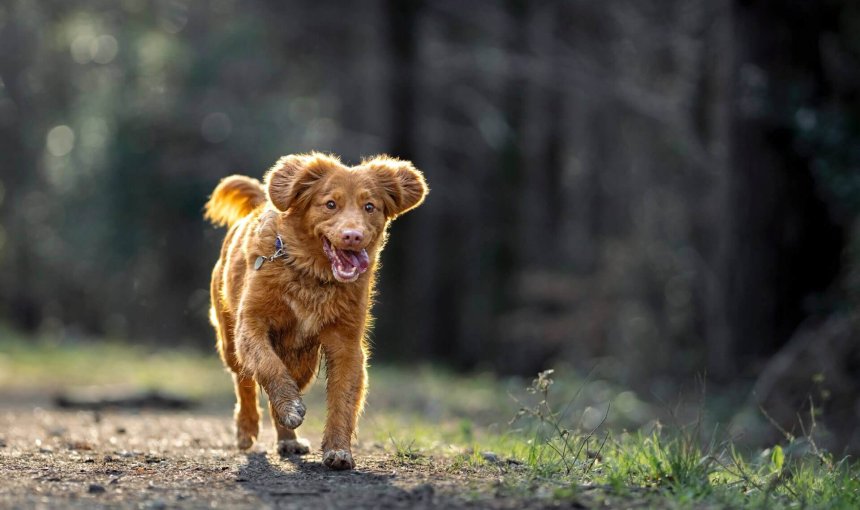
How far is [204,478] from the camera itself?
21.4 feet

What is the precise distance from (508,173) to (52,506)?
25.1 metres

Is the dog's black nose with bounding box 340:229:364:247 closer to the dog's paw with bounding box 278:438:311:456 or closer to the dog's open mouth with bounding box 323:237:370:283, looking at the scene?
the dog's open mouth with bounding box 323:237:370:283

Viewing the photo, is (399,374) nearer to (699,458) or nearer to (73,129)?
(699,458)

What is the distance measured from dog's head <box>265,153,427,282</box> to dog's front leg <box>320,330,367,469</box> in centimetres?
42

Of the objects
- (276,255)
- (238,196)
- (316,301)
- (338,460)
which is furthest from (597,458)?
(238,196)

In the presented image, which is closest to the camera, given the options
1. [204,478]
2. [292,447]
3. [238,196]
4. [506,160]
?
[204,478]

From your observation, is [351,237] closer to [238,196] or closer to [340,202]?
[340,202]

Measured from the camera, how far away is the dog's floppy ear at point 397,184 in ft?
24.3

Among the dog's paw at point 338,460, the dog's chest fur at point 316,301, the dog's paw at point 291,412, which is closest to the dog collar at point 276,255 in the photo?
the dog's chest fur at point 316,301

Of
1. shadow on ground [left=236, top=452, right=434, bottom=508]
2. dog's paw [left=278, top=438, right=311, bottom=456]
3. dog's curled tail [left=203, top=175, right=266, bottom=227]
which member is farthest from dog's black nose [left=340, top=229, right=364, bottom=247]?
dog's curled tail [left=203, top=175, right=266, bottom=227]

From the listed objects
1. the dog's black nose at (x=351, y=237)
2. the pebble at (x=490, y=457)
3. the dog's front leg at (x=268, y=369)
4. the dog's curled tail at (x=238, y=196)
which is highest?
the dog's curled tail at (x=238, y=196)

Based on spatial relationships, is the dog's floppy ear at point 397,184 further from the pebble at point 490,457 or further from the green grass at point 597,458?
the pebble at point 490,457

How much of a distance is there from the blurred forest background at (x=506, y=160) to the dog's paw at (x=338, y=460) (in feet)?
22.0

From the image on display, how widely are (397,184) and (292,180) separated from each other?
2.24 feet
